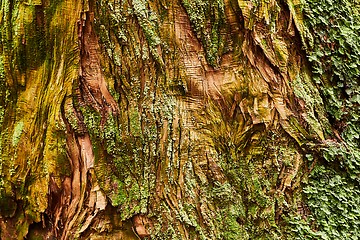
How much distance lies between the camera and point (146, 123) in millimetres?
2166

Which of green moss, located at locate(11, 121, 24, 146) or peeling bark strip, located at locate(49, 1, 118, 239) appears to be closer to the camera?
peeling bark strip, located at locate(49, 1, 118, 239)

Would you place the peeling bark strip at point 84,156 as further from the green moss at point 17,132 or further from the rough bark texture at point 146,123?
the green moss at point 17,132

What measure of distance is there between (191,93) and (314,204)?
40.6 inches

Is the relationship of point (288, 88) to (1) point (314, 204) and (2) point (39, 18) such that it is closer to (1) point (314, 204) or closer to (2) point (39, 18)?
(1) point (314, 204)

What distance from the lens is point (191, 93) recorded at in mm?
2256

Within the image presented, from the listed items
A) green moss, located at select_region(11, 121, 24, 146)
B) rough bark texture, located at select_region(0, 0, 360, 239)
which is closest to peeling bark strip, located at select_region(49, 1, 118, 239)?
rough bark texture, located at select_region(0, 0, 360, 239)

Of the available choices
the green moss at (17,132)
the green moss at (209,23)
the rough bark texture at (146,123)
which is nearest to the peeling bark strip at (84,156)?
the rough bark texture at (146,123)

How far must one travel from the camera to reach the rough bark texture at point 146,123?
83.7 inches

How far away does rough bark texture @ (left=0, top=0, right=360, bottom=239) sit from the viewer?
2125 mm

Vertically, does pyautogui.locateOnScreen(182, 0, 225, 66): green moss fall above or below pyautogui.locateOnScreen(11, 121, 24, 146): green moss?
above

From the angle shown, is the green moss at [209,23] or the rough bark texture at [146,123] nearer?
the rough bark texture at [146,123]

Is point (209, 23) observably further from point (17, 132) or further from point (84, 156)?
point (17, 132)

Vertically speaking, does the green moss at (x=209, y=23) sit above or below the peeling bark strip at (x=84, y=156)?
above

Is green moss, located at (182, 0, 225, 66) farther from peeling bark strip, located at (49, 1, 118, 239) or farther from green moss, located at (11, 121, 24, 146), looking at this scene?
green moss, located at (11, 121, 24, 146)
